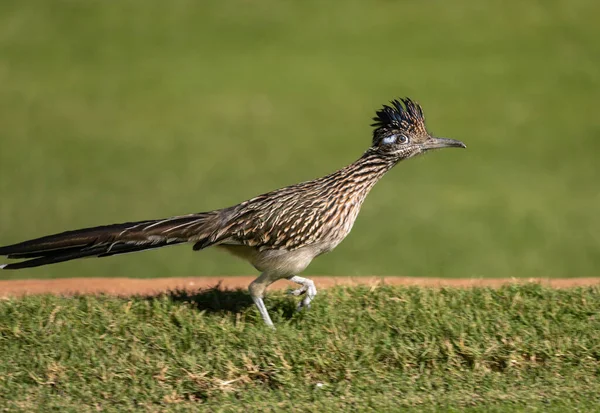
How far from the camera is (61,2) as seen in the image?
73.4ft

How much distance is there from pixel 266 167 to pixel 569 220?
4767 mm

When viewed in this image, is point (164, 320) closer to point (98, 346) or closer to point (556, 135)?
point (98, 346)

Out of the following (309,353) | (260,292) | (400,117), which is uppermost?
(400,117)

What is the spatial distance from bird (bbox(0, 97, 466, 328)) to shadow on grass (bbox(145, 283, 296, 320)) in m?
0.32

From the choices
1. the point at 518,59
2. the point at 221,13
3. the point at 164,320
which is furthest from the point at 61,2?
the point at 164,320

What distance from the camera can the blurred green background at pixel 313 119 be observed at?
13.5m

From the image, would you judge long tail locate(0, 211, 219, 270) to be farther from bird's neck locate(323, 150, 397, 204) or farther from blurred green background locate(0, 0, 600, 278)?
blurred green background locate(0, 0, 600, 278)

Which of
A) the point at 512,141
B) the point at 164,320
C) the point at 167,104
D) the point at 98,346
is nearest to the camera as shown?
the point at 98,346

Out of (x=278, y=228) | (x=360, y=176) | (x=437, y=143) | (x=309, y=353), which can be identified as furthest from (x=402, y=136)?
(x=309, y=353)

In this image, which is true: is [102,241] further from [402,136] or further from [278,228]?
[402,136]

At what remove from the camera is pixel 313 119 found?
1822 cm

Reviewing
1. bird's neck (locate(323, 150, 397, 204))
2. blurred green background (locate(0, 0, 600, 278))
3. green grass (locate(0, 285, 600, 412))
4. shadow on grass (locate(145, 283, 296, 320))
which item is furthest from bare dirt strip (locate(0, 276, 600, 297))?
blurred green background (locate(0, 0, 600, 278))

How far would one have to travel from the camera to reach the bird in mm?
7184

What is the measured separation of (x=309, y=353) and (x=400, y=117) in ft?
6.17
